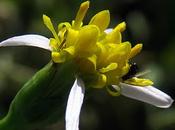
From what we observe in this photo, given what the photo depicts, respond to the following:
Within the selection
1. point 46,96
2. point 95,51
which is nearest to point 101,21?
point 95,51

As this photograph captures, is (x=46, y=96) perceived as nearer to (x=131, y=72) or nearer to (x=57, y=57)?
(x=57, y=57)

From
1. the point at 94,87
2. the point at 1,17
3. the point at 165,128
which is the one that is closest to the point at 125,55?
the point at 94,87

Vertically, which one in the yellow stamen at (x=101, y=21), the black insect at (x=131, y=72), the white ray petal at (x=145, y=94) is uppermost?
the yellow stamen at (x=101, y=21)

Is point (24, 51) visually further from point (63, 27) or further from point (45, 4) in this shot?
point (63, 27)

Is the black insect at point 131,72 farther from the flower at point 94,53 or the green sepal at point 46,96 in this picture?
the green sepal at point 46,96

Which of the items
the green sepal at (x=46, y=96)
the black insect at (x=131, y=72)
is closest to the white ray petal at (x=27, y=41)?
the green sepal at (x=46, y=96)
